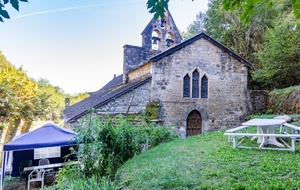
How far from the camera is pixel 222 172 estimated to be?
4.06 m

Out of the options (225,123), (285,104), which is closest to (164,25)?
(225,123)

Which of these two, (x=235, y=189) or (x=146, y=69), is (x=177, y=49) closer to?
(x=146, y=69)

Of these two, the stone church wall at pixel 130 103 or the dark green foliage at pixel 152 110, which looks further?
the dark green foliage at pixel 152 110

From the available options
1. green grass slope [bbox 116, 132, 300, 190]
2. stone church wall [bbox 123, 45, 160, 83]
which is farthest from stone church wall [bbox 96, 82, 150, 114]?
green grass slope [bbox 116, 132, 300, 190]

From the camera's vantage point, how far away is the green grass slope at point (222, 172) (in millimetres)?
3463

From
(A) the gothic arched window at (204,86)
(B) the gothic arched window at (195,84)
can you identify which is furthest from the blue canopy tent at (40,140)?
(A) the gothic arched window at (204,86)

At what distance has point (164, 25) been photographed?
14.4m

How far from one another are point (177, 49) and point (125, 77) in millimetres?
5364

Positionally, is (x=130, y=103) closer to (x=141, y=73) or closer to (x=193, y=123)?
(x=141, y=73)

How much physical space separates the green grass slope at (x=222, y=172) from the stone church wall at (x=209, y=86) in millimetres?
6228

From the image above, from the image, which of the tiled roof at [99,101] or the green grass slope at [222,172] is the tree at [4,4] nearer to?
the green grass slope at [222,172]

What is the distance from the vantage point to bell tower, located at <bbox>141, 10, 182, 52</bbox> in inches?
554

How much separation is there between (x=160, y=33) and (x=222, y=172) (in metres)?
11.9

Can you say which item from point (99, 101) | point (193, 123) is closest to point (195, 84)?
point (193, 123)
